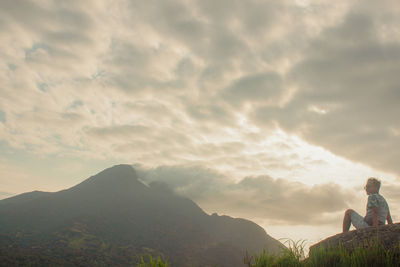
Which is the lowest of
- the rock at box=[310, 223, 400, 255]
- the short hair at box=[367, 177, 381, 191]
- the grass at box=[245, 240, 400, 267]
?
the grass at box=[245, 240, 400, 267]

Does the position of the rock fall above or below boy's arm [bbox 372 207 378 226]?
below

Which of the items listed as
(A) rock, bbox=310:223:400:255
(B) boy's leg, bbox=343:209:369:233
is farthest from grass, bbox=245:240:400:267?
(B) boy's leg, bbox=343:209:369:233

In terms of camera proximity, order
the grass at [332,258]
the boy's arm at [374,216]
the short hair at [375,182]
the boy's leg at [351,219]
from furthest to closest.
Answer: the short hair at [375,182], the boy's leg at [351,219], the boy's arm at [374,216], the grass at [332,258]

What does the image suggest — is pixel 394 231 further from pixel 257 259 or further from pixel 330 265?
pixel 257 259

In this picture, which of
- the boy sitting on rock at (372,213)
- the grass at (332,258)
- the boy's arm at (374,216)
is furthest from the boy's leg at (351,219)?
the grass at (332,258)

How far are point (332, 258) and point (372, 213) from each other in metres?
3.80

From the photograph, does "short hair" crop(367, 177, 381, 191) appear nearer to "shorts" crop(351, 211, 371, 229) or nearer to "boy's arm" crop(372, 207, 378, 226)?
"boy's arm" crop(372, 207, 378, 226)

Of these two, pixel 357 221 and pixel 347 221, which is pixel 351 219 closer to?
pixel 347 221

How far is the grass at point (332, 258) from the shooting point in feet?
21.1

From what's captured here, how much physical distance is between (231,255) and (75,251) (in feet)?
338

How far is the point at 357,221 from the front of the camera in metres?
10.4

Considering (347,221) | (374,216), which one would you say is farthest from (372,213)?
(347,221)

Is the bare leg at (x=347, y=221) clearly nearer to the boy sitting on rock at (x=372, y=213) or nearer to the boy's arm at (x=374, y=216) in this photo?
the boy sitting on rock at (x=372, y=213)

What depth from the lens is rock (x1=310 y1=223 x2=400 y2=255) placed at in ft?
25.7
